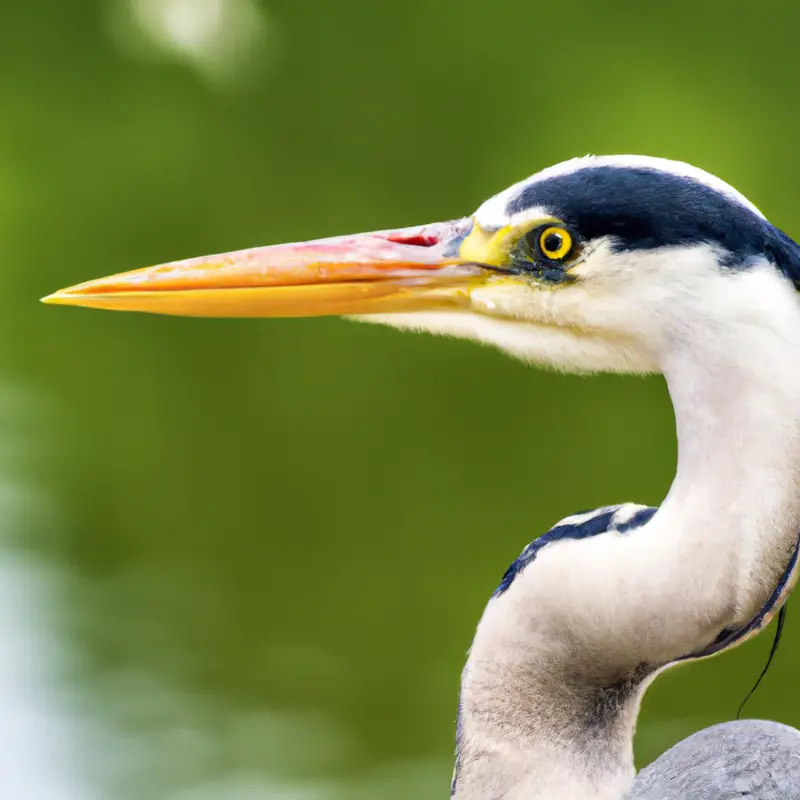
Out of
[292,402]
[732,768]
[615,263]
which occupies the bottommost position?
[732,768]

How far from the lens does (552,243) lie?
2.73 ft

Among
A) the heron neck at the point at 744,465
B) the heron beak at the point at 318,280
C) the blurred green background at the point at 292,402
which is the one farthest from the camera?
the blurred green background at the point at 292,402

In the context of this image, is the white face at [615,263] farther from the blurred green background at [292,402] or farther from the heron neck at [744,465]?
the blurred green background at [292,402]

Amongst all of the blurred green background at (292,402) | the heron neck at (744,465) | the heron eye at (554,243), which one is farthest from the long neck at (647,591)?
the blurred green background at (292,402)

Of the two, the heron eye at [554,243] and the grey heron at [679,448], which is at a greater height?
the heron eye at [554,243]

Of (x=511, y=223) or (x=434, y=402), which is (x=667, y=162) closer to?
(x=511, y=223)

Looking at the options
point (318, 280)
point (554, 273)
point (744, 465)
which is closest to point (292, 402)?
point (318, 280)

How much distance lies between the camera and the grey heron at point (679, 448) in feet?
2.41

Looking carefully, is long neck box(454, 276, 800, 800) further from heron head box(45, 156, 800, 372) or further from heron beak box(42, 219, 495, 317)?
heron beak box(42, 219, 495, 317)

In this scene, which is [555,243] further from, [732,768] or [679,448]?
[732,768]

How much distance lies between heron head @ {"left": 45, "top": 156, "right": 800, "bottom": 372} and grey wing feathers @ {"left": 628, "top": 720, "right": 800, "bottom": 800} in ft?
0.90

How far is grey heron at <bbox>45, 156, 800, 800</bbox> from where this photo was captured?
0.73m

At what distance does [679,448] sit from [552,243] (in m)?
0.16

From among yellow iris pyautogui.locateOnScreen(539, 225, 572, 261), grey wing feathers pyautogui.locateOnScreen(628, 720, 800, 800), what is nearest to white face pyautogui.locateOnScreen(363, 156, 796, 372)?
yellow iris pyautogui.locateOnScreen(539, 225, 572, 261)
